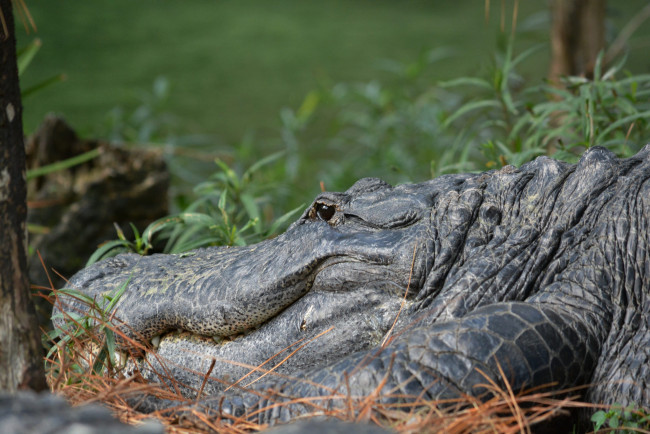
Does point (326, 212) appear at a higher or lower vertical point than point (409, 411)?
higher

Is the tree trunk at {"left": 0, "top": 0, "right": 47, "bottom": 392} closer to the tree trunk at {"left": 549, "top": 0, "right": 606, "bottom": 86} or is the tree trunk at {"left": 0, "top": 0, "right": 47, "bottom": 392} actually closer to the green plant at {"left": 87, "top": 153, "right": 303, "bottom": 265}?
the green plant at {"left": 87, "top": 153, "right": 303, "bottom": 265}

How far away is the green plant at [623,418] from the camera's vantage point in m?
1.90

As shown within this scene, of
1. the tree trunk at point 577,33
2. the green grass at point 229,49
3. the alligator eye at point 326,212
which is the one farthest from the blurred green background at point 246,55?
the alligator eye at point 326,212

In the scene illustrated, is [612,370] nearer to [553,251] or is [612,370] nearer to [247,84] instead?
[553,251]

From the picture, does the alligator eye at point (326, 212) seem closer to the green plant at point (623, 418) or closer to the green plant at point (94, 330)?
the green plant at point (94, 330)

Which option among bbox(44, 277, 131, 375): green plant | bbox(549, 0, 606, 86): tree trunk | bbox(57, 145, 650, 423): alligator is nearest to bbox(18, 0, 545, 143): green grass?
bbox(549, 0, 606, 86): tree trunk

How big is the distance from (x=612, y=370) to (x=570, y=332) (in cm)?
19

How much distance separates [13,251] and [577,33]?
15.0 ft

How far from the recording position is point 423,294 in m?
2.28

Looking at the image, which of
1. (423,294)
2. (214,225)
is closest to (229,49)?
(214,225)

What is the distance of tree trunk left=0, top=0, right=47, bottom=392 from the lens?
1.69 metres

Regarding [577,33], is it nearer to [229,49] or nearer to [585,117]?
[585,117]

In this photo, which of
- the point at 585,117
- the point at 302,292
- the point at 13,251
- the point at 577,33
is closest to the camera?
the point at 13,251

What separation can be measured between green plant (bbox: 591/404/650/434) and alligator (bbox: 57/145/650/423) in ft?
0.24
